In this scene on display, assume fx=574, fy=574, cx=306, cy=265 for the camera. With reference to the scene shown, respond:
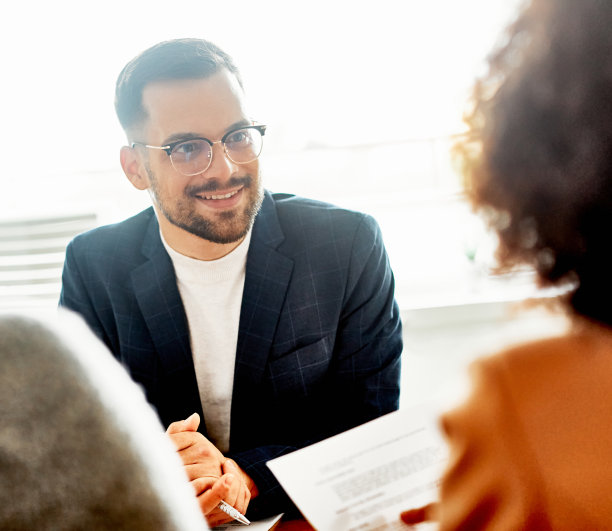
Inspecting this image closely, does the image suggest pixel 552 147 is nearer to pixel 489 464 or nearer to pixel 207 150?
pixel 489 464

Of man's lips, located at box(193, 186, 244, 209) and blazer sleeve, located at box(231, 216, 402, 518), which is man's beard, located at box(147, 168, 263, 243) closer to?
man's lips, located at box(193, 186, 244, 209)

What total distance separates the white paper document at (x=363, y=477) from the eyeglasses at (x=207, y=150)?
83 centimetres

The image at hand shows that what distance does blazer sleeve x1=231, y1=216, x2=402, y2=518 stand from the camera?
125 centimetres

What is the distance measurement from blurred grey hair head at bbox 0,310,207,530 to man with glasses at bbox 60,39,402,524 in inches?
38.2

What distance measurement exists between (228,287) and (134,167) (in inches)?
18.0

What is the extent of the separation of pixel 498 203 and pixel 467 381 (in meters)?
0.17

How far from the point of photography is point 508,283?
2.31ft

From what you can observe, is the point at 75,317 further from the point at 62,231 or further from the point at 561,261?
the point at 62,231

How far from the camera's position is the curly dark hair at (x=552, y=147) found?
18.6 inches

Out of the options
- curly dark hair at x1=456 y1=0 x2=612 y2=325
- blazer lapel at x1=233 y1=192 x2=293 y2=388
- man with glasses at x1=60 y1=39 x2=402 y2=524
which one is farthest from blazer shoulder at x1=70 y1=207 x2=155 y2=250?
curly dark hair at x1=456 y1=0 x2=612 y2=325

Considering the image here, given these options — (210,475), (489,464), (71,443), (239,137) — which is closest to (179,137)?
(239,137)

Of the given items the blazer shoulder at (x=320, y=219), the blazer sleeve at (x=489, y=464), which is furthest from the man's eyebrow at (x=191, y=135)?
the blazer sleeve at (x=489, y=464)

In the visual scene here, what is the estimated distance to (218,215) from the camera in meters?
1.38

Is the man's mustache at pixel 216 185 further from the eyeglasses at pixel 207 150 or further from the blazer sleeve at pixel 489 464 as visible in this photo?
the blazer sleeve at pixel 489 464
